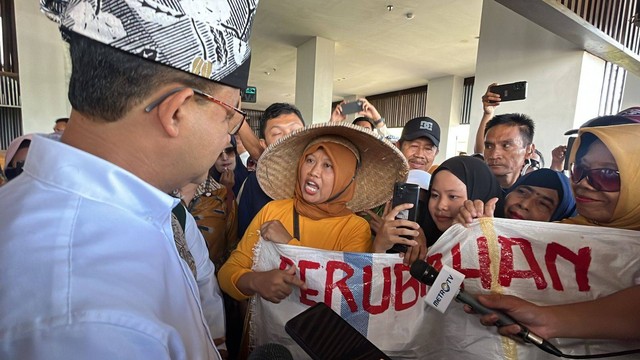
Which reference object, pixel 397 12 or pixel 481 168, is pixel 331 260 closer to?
pixel 481 168

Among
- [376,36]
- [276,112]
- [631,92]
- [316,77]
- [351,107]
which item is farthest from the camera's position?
[316,77]

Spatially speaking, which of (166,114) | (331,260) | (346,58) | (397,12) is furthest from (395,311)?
(346,58)

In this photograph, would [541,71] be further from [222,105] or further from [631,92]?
[222,105]

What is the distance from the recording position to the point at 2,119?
4520 mm

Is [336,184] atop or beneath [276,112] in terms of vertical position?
beneath

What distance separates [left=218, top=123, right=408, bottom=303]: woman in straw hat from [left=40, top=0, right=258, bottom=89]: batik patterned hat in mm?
696

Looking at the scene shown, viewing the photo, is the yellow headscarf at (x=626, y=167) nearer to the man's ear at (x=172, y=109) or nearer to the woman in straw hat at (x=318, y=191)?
the woman in straw hat at (x=318, y=191)

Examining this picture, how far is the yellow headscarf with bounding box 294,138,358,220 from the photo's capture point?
4.24ft

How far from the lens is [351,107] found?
2.19 meters

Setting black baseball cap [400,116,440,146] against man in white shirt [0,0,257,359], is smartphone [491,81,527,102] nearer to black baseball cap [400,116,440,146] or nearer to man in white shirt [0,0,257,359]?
black baseball cap [400,116,440,146]

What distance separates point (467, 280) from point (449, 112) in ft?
26.6

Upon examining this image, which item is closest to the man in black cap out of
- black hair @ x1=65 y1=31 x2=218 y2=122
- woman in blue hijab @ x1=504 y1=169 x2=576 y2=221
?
woman in blue hijab @ x1=504 y1=169 x2=576 y2=221

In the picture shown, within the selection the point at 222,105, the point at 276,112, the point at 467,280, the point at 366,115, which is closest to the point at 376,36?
the point at 366,115

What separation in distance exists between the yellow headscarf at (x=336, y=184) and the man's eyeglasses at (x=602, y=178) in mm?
775
